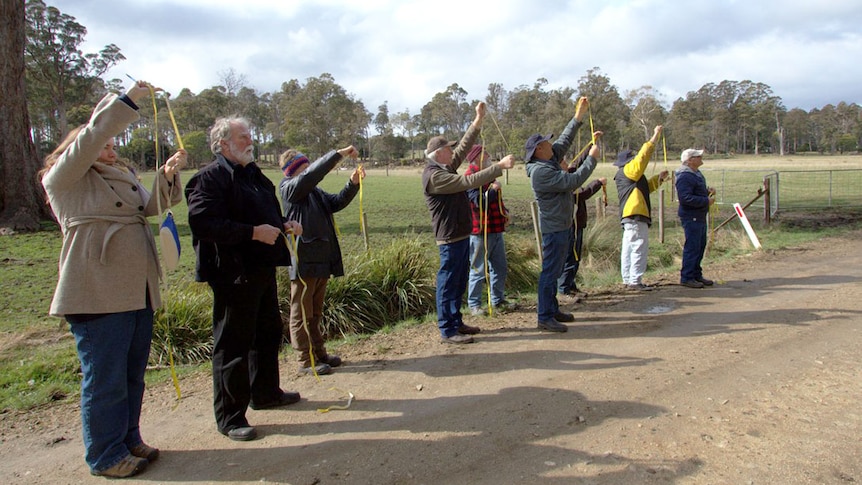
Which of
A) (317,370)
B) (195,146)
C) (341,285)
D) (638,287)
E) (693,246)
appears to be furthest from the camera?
(195,146)

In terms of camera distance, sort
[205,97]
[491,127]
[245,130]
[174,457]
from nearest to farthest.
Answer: [174,457]
[245,130]
[491,127]
[205,97]

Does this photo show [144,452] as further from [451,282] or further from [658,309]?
[658,309]

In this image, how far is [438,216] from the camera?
5.64 metres

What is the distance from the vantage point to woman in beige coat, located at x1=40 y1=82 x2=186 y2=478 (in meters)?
3.03

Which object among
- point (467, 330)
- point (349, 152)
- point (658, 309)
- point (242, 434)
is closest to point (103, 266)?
point (242, 434)

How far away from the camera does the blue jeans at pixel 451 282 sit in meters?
5.62

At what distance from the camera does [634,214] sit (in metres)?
7.59

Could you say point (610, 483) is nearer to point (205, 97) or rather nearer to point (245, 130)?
point (245, 130)

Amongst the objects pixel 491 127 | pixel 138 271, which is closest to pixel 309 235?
pixel 138 271

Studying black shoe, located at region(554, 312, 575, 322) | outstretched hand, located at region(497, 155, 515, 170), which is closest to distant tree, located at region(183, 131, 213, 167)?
outstretched hand, located at region(497, 155, 515, 170)

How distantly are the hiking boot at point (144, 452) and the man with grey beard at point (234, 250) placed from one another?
0.42 meters

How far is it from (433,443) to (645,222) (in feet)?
17.5

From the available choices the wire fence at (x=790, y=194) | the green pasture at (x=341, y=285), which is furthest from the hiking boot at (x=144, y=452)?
the wire fence at (x=790, y=194)

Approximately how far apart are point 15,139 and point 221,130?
656 inches
